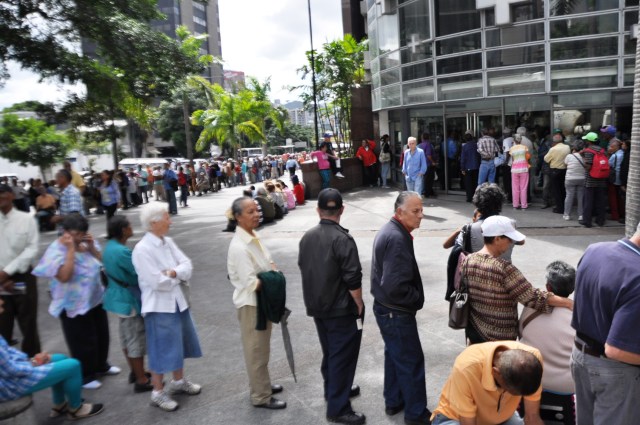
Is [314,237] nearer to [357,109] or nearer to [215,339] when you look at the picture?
[215,339]

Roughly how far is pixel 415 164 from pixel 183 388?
8.79 m

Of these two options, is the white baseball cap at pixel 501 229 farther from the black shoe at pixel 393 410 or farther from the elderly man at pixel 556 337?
the black shoe at pixel 393 410

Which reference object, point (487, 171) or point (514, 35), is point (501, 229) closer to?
point (487, 171)

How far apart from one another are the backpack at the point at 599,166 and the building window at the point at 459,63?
4.43m

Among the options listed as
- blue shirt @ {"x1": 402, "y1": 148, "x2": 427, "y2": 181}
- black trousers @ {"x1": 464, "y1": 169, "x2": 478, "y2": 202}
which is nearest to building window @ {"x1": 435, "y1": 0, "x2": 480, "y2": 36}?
black trousers @ {"x1": 464, "y1": 169, "x2": 478, "y2": 202}

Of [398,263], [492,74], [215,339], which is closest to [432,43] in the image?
[492,74]

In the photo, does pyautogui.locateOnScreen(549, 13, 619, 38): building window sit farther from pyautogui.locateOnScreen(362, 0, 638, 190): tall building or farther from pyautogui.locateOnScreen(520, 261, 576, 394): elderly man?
pyautogui.locateOnScreen(520, 261, 576, 394): elderly man

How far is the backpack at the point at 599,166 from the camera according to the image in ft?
31.6

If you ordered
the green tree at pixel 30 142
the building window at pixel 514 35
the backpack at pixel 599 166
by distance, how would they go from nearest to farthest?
the backpack at pixel 599 166 < the building window at pixel 514 35 < the green tree at pixel 30 142

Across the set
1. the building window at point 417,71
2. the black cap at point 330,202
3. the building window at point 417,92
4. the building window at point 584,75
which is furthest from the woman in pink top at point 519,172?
the black cap at point 330,202

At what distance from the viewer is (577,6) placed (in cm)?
1163

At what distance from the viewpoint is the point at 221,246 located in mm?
11070

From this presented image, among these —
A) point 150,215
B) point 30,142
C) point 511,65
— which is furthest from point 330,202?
point 30,142

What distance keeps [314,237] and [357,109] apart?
16.5 metres
